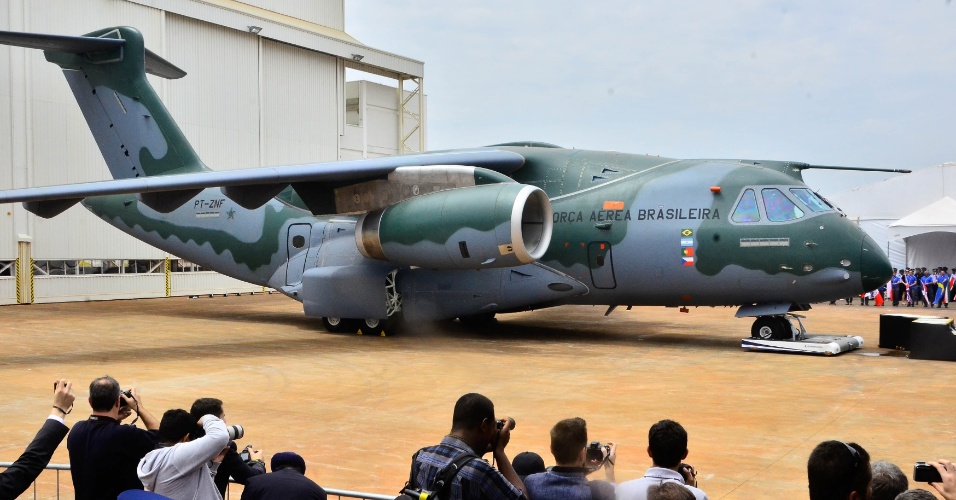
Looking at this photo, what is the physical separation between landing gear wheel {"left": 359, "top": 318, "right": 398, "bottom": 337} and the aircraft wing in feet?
7.34

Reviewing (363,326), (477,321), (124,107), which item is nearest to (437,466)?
(363,326)

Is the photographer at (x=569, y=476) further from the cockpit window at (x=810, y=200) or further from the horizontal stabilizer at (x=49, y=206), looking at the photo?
the horizontal stabilizer at (x=49, y=206)

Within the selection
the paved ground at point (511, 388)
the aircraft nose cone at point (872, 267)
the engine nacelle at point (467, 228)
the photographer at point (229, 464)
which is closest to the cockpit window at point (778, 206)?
the aircraft nose cone at point (872, 267)

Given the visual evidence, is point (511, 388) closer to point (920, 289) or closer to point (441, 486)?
point (441, 486)

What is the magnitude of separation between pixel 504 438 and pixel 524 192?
9939mm

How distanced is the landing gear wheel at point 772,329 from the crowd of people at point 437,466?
10900 millimetres

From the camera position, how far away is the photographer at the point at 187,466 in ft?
14.5

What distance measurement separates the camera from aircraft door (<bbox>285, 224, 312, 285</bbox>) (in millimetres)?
17828

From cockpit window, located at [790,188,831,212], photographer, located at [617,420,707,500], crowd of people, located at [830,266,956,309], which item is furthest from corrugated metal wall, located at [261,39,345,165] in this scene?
photographer, located at [617,420,707,500]

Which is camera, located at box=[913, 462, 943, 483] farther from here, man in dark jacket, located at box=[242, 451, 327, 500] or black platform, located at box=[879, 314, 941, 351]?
black platform, located at box=[879, 314, 941, 351]

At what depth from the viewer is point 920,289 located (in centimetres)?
2850

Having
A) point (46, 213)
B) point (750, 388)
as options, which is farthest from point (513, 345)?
point (46, 213)

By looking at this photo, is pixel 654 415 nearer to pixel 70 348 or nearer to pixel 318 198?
pixel 318 198

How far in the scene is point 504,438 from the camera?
4.33 metres
